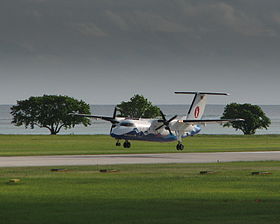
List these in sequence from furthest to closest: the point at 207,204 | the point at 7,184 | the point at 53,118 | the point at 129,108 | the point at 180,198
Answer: the point at 129,108, the point at 53,118, the point at 7,184, the point at 180,198, the point at 207,204

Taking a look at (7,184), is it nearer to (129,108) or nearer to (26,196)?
(26,196)

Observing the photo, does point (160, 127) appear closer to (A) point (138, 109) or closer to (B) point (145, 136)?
(B) point (145, 136)

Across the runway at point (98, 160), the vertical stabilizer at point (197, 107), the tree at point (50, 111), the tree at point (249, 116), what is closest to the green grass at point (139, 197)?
the runway at point (98, 160)

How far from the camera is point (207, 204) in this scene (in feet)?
77.2

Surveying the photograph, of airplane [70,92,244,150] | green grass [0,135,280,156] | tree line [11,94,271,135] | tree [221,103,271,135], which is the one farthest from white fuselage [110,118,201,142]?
tree [221,103,271,135]

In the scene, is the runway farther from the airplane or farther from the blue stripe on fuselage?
the airplane

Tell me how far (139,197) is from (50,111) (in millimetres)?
140729

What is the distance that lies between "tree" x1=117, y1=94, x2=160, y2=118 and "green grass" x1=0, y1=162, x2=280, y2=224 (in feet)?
455

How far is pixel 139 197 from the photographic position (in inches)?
1011

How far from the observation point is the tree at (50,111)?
163500 millimetres

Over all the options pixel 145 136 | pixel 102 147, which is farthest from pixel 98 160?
pixel 102 147

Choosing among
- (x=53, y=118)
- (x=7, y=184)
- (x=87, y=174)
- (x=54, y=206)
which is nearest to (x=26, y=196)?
(x=54, y=206)

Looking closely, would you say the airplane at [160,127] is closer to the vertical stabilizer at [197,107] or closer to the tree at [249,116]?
the vertical stabilizer at [197,107]

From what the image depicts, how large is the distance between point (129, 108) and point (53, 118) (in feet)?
77.4
